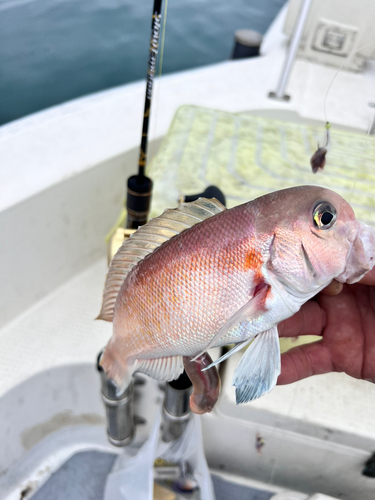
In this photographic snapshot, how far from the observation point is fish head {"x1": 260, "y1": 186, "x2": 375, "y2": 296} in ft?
1.81

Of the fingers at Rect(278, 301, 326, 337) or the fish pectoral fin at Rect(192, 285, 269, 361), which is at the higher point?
the fish pectoral fin at Rect(192, 285, 269, 361)

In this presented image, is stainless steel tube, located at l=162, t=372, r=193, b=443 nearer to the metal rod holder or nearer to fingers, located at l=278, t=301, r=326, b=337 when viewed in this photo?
the metal rod holder

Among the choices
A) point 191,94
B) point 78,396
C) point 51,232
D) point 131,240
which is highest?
point 131,240

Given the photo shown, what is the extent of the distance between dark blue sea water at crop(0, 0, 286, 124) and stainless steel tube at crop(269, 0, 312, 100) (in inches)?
94.8

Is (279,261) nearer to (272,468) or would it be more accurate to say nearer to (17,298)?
(272,468)

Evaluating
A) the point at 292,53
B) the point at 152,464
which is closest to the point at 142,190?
the point at 152,464

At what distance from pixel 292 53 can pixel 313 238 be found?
1591mm

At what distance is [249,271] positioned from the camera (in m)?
0.57

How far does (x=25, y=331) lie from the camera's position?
4.91 feet

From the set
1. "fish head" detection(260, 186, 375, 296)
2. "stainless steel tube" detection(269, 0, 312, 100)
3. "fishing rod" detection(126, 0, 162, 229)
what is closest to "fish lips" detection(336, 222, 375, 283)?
"fish head" detection(260, 186, 375, 296)

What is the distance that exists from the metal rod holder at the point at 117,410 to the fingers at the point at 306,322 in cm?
49

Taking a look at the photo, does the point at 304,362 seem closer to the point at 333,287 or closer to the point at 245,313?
the point at 333,287

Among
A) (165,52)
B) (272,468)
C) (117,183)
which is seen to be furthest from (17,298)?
(165,52)

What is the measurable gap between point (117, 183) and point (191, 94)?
2.31ft
